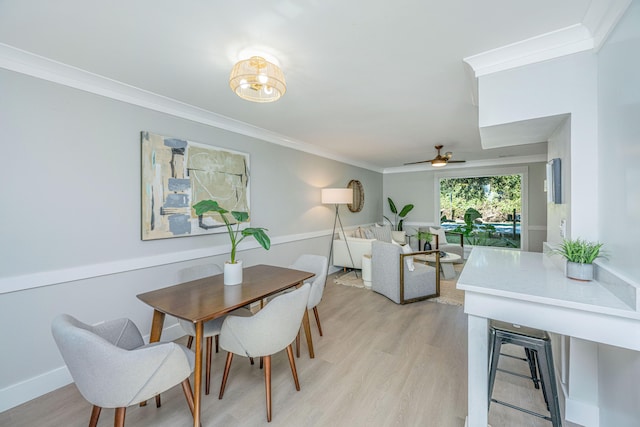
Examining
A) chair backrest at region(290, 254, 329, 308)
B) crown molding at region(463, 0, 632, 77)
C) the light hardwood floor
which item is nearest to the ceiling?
crown molding at region(463, 0, 632, 77)

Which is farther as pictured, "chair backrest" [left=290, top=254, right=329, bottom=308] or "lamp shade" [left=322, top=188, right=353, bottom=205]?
"lamp shade" [left=322, top=188, right=353, bottom=205]

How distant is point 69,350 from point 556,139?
124 inches

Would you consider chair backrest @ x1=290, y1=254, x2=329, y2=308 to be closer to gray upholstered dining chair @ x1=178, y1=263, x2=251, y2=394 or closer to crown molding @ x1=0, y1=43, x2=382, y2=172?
gray upholstered dining chair @ x1=178, y1=263, x2=251, y2=394

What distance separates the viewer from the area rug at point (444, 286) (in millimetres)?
3523

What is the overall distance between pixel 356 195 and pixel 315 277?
354 centimetres

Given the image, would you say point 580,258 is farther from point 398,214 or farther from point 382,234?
point 398,214

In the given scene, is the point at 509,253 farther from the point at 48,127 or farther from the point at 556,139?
the point at 48,127

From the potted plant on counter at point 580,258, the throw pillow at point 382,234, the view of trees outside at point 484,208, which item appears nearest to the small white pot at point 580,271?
the potted plant on counter at point 580,258

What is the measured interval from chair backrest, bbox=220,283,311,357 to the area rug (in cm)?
264

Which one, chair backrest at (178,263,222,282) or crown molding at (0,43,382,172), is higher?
crown molding at (0,43,382,172)

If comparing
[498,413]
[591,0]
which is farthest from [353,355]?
[591,0]

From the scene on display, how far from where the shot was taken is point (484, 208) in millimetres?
6070

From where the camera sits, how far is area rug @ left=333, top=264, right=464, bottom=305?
11.6ft

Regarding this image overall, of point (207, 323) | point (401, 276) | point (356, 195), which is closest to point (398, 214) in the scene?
point (356, 195)
